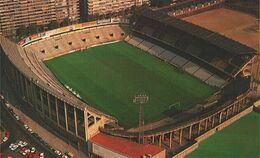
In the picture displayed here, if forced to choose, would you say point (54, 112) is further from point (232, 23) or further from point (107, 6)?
point (232, 23)

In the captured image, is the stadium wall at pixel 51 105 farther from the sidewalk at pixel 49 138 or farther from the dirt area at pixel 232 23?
the dirt area at pixel 232 23

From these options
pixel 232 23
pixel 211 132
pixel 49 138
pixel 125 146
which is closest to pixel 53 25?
pixel 232 23

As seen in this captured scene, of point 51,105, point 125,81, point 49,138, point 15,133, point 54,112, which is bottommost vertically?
point 49,138

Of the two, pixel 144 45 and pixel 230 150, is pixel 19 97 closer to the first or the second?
pixel 144 45

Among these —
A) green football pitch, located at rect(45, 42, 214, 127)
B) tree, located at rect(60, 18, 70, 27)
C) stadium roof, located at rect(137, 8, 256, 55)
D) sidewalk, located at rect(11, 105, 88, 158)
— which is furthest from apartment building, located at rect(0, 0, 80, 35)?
sidewalk, located at rect(11, 105, 88, 158)

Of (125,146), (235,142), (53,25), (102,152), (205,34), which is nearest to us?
(125,146)

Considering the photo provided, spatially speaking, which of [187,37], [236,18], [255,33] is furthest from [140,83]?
[236,18]

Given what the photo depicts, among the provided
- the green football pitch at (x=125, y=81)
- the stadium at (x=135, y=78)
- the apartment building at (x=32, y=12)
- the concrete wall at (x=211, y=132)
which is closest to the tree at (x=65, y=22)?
the apartment building at (x=32, y=12)

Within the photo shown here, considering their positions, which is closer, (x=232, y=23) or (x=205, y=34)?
(x=205, y=34)
